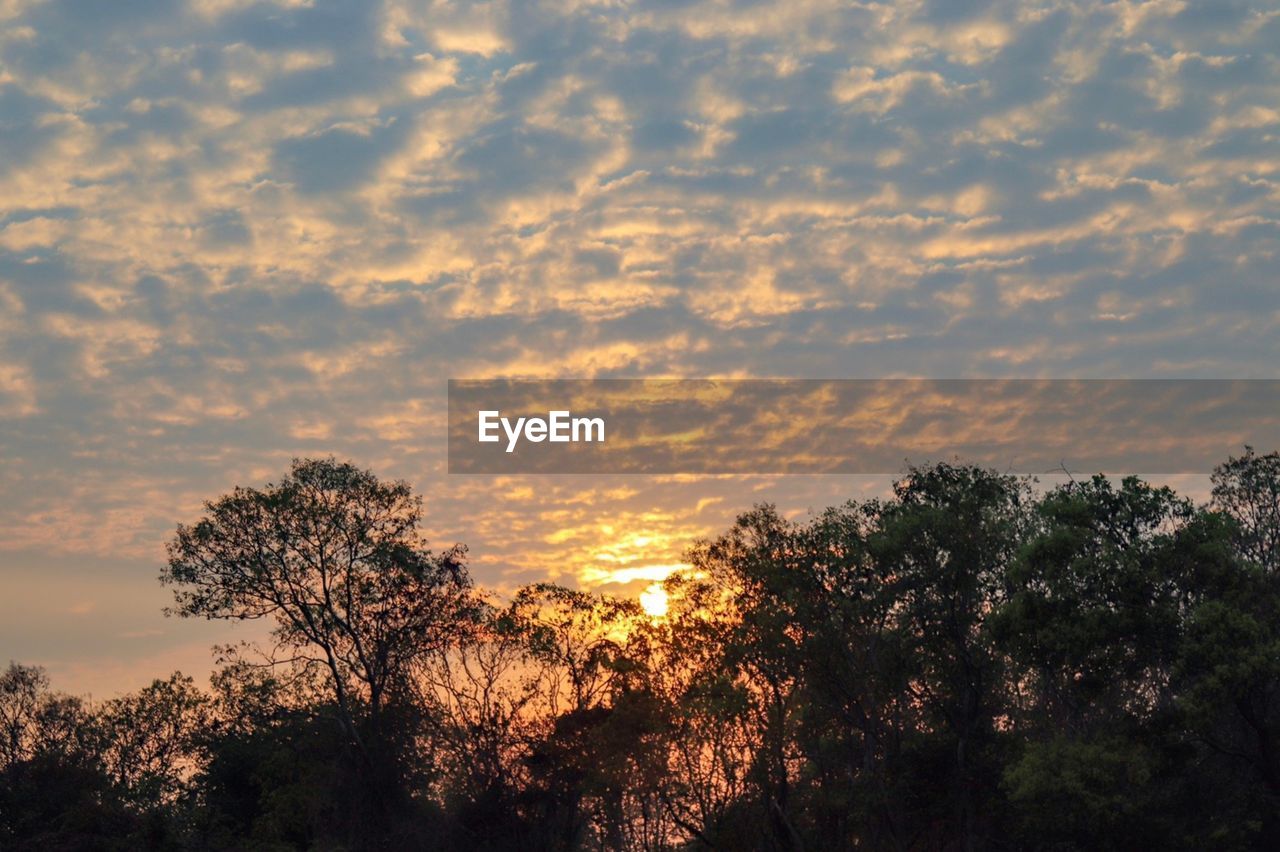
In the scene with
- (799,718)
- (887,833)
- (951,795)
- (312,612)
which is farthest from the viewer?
(312,612)

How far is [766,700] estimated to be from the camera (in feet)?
165

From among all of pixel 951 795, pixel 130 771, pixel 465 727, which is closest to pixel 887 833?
pixel 951 795

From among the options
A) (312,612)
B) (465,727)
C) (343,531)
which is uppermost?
(343,531)

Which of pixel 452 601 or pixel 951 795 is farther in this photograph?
pixel 452 601

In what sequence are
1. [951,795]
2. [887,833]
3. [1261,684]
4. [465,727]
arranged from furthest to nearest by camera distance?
1. [465,727]
2. [887,833]
3. [951,795]
4. [1261,684]

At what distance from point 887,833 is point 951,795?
13.0 feet

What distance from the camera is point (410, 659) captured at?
5550cm

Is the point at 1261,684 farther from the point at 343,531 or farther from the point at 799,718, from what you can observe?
the point at 343,531

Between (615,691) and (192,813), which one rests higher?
(615,691)

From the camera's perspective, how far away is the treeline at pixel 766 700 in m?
35.7

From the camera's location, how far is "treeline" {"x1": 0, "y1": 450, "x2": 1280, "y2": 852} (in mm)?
35656

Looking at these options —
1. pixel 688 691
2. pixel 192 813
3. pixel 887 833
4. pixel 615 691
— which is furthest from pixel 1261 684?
pixel 192 813

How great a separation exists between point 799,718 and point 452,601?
54.2 feet

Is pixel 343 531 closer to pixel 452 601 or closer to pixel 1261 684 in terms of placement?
pixel 452 601
